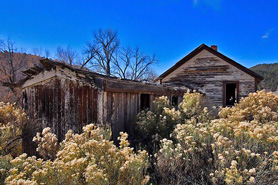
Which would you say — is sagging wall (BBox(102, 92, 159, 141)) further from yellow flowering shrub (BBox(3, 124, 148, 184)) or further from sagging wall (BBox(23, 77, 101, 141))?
yellow flowering shrub (BBox(3, 124, 148, 184))

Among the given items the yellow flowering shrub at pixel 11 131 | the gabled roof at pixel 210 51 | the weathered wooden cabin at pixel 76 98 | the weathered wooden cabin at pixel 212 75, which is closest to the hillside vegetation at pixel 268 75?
the weathered wooden cabin at pixel 212 75

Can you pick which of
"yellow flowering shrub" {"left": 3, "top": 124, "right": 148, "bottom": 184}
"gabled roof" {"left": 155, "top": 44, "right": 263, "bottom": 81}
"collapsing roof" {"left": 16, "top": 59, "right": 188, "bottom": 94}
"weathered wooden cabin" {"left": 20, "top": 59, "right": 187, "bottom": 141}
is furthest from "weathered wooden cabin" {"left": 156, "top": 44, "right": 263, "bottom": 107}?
"yellow flowering shrub" {"left": 3, "top": 124, "right": 148, "bottom": 184}

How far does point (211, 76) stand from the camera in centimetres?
1211

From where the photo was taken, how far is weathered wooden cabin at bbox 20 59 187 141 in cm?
529

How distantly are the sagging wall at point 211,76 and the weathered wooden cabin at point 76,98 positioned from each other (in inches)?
277

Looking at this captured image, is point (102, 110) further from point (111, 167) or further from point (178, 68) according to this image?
point (178, 68)

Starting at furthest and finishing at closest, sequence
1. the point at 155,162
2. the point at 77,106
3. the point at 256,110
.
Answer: the point at 256,110, the point at 77,106, the point at 155,162

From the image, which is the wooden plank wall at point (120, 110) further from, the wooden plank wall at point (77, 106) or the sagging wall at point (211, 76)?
the sagging wall at point (211, 76)

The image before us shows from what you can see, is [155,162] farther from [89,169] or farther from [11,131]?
[11,131]

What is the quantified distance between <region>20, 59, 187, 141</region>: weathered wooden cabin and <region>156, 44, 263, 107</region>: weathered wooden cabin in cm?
706

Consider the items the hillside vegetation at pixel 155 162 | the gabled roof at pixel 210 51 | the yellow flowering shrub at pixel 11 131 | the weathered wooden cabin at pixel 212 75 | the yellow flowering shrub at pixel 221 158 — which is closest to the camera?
the hillside vegetation at pixel 155 162

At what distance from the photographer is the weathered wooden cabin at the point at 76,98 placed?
17.3 feet

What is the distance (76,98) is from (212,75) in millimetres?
9623

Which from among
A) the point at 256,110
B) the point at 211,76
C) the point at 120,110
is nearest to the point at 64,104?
the point at 120,110
